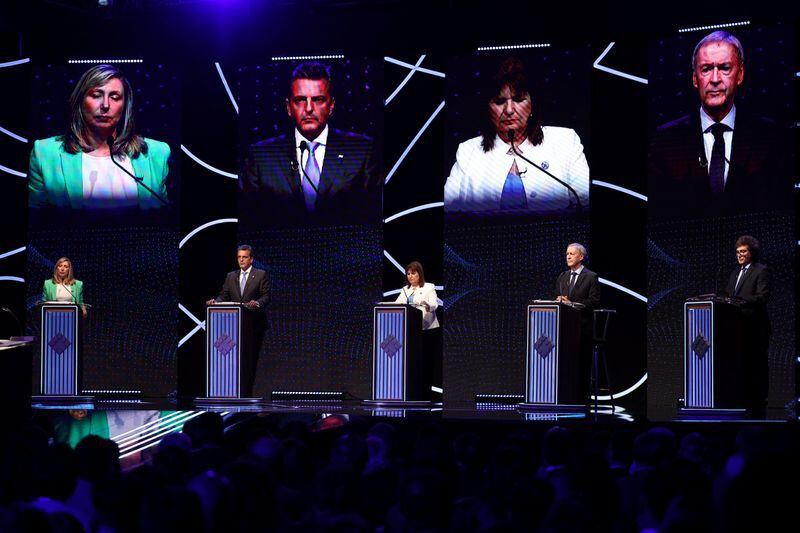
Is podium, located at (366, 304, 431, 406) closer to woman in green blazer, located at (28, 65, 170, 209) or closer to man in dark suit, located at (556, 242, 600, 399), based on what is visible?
man in dark suit, located at (556, 242, 600, 399)

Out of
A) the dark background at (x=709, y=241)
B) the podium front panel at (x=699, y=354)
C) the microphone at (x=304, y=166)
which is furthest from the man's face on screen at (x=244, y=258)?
the podium front panel at (x=699, y=354)

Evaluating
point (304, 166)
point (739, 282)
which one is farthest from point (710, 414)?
point (304, 166)

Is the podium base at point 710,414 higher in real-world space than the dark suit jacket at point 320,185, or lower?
lower

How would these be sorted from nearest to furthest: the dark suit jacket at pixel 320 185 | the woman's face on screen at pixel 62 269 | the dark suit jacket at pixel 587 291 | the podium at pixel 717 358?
the podium at pixel 717 358, the dark suit jacket at pixel 587 291, the woman's face on screen at pixel 62 269, the dark suit jacket at pixel 320 185

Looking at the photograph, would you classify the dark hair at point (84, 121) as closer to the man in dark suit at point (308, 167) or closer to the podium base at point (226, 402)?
the man in dark suit at point (308, 167)

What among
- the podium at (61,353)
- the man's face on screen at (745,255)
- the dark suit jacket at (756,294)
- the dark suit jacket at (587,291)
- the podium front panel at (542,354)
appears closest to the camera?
the dark suit jacket at (756,294)

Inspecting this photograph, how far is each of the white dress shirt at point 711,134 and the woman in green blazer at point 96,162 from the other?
5819 millimetres

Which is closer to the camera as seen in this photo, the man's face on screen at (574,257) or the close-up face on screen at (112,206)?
the man's face on screen at (574,257)

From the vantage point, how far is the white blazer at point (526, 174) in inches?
443

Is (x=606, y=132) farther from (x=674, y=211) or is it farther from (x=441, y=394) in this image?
(x=441, y=394)

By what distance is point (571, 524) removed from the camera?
8.50ft

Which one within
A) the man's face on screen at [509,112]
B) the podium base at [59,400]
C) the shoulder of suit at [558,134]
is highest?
the man's face on screen at [509,112]

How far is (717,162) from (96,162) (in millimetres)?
6758

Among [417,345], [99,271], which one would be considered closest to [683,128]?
[417,345]
